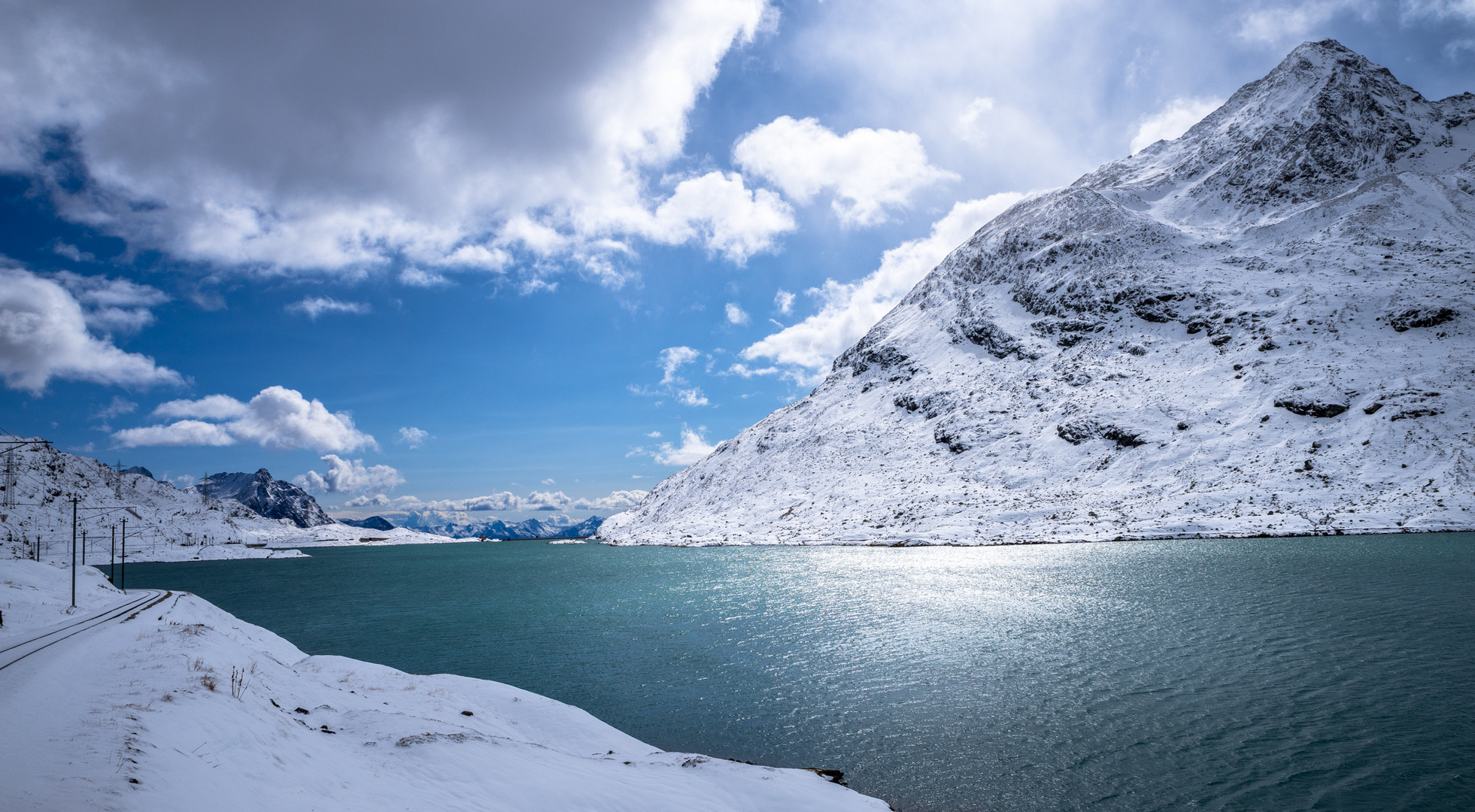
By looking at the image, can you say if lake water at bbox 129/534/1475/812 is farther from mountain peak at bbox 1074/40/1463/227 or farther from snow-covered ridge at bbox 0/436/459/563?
snow-covered ridge at bbox 0/436/459/563

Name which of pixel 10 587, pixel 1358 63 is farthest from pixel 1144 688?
pixel 1358 63

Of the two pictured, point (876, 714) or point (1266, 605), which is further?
point (1266, 605)

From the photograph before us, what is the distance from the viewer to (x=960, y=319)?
134 m

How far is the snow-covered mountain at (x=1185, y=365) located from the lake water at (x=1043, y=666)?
19.0 metres

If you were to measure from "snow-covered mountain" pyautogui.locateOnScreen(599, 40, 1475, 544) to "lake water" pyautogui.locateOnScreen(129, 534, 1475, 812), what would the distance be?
748 inches

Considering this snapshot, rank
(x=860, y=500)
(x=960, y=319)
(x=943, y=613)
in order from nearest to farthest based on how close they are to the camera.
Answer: (x=943, y=613)
(x=860, y=500)
(x=960, y=319)

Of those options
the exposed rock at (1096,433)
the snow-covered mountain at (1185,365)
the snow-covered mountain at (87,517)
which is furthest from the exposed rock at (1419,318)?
the snow-covered mountain at (87,517)

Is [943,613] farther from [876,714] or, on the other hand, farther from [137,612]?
[137,612]

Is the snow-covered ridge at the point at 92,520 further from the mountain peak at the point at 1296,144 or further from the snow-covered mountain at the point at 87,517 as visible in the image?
the mountain peak at the point at 1296,144

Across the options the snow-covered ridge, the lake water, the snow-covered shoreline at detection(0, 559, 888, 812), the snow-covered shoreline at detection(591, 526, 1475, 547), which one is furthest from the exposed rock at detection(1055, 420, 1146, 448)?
the snow-covered ridge

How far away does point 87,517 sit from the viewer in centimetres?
15575

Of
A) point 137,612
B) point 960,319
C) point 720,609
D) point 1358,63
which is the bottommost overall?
point 720,609

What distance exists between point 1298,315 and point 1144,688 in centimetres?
10400

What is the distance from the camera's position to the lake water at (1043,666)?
14148 mm
